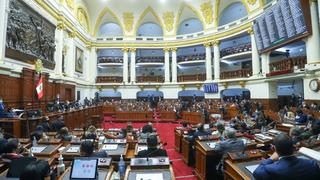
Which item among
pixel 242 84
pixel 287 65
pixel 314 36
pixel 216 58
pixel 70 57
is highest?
pixel 216 58

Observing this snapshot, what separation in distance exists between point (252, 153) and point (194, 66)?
23.3 meters

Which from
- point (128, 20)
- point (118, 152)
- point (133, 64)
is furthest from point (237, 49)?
point (118, 152)

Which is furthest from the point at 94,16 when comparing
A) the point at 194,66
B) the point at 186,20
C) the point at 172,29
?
the point at 194,66

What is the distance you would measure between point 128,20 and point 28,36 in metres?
14.7

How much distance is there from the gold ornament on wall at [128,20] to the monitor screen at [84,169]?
76.6 ft

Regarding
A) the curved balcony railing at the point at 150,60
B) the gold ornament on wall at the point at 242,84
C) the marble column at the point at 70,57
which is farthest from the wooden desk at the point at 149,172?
the curved balcony railing at the point at 150,60

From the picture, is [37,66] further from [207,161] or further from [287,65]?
[287,65]

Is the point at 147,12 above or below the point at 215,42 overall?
above

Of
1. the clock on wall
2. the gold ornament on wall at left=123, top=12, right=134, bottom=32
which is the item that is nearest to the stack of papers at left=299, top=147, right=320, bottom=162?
the clock on wall

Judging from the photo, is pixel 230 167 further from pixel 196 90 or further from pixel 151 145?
pixel 196 90

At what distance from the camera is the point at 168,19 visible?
24.0 meters

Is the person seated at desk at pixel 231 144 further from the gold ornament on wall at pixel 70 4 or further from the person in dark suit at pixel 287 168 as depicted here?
the gold ornament on wall at pixel 70 4

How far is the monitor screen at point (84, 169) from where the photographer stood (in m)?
2.41

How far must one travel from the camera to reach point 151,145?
10.5 ft
